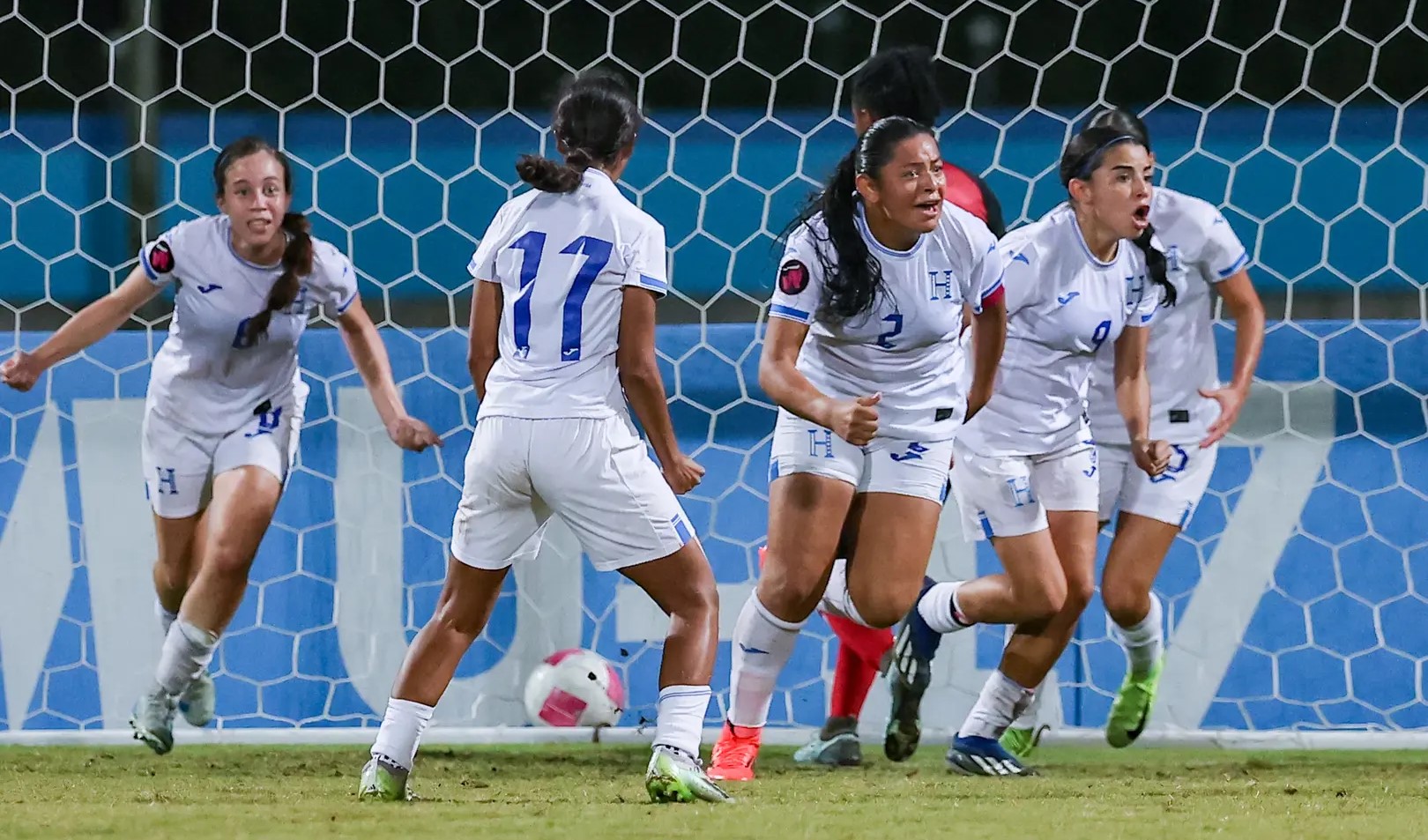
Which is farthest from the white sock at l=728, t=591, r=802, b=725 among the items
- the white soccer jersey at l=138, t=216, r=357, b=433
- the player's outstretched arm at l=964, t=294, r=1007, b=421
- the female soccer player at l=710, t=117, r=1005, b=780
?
the white soccer jersey at l=138, t=216, r=357, b=433

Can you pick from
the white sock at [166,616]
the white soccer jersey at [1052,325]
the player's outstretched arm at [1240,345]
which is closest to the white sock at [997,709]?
the white soccer jersey at [1052,325]

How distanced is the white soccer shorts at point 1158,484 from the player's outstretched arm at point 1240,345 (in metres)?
0.07

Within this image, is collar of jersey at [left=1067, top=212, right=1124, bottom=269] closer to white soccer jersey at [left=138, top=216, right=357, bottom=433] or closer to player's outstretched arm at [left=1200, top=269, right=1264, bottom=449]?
player's outstretched arm at [left=1200, top=269, right=1264, bottom=449]

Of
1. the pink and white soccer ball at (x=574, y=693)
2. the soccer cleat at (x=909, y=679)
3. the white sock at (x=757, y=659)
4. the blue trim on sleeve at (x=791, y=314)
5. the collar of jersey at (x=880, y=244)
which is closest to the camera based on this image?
the blue trim on sleeve at (x=791, y=314)

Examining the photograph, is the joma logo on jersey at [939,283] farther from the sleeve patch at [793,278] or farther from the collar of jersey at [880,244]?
the sleeve patch at [793,278]

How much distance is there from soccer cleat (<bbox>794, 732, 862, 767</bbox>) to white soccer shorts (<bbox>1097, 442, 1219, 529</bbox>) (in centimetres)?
96

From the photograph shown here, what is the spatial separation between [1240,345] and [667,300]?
1.88 m

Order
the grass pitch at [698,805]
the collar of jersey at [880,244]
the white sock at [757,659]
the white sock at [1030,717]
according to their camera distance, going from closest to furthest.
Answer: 1. the grass pitch at [698,805]
2. the collar of jersey at [880,244]
3. the white sock at [757,659]
4. the white sock at [1030,717]

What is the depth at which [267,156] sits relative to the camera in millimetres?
5152

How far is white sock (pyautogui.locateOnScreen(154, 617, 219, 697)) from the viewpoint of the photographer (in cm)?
519

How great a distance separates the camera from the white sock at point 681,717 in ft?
12.7

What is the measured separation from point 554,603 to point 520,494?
1977 millimetres

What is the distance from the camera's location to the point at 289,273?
5199 millimetres

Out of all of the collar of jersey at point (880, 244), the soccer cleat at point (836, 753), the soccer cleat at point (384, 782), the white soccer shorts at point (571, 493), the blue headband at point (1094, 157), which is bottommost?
the soccer cleat at point (836, 753)
